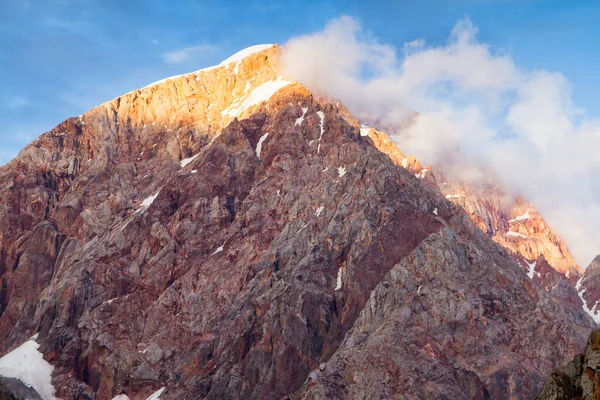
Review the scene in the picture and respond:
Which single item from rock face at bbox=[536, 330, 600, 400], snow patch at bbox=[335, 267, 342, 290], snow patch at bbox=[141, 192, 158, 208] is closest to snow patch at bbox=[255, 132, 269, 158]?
snow patch at bbox=[141, 192, 158, 208]

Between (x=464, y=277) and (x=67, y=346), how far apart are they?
271 feet

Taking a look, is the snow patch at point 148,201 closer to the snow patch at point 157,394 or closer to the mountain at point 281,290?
the mountain at point 281,290

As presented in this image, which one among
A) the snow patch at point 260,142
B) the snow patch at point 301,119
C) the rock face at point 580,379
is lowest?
the rock face at point 580,379

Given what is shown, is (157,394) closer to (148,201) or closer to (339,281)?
(339,281)

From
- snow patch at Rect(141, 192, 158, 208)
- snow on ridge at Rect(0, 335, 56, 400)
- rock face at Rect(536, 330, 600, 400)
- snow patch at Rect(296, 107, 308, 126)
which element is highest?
snow patch at Rect(296, 107, 308, 126)

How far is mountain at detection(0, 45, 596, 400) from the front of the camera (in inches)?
5044

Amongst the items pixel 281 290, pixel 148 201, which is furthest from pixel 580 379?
pixel 148 201

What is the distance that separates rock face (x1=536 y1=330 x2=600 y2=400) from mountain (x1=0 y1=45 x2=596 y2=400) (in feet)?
254

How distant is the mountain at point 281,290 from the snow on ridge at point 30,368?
45 cm

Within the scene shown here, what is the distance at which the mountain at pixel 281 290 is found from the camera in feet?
420

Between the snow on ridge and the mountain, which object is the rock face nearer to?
the mountain

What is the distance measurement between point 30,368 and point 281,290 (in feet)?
186

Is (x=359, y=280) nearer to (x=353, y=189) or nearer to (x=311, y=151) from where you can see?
(x=353, y=189)

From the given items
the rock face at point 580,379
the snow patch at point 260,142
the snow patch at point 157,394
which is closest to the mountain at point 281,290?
the snow patch at point 157,394
